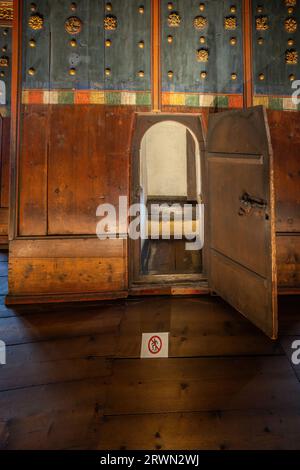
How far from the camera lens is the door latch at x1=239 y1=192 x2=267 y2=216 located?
2.45 metres

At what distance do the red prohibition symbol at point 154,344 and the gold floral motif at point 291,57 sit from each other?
3242 millimetres

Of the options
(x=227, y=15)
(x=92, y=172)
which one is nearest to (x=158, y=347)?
(x=92, y=172)

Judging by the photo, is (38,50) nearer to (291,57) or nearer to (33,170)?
(33,170)

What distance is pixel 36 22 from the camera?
3.24 metres

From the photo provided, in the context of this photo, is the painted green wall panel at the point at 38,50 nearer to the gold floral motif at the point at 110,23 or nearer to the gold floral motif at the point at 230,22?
the gold floral motif at the point at 110,23

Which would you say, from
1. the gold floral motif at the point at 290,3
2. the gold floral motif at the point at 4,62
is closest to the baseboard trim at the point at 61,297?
the gold floral motif at the point at 290,3

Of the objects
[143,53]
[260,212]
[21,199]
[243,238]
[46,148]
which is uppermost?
[143,53]

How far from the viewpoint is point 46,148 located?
3.30m

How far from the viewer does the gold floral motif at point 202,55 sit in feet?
11.1

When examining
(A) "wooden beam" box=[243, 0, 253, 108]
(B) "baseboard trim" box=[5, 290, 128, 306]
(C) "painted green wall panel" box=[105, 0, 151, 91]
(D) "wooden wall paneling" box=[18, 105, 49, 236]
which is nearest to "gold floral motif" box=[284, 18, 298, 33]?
(A) "wooden beam" box=[243, 0, 253, 108]

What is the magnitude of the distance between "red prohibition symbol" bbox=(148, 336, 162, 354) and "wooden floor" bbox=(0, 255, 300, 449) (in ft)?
0.37
